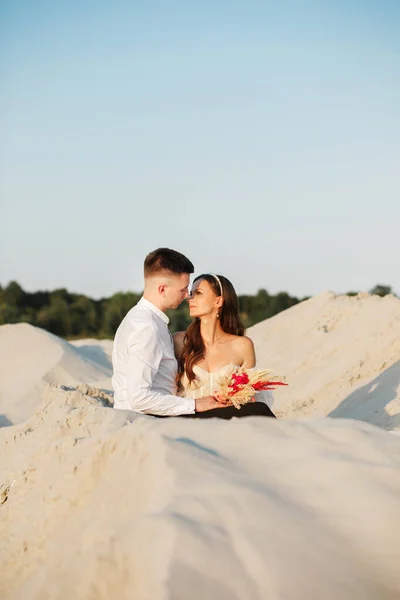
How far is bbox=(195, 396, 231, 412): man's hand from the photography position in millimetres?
4496

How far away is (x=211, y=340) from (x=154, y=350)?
2.81ft

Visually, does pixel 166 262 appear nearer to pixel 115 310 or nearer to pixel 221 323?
pixel 221 323

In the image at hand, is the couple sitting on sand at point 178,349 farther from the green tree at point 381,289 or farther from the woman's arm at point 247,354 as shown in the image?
the green tree at point 381,289

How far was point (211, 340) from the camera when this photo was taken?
534 cm

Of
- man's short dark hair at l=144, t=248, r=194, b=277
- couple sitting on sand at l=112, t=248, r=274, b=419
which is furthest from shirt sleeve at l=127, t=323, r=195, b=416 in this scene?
man's short dark hair at l=144, t=248, r=194, b=277

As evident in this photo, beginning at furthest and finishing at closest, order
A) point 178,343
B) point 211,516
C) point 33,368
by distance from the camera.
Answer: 1. point 33,368
2. point 178,343
3. point 211,516

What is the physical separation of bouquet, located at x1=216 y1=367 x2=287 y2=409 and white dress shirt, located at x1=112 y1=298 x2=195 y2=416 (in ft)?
0.69

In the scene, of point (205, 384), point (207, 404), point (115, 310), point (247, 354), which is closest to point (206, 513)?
point (207, 404)

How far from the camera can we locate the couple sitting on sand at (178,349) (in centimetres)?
449

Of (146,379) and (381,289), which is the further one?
(381,289)

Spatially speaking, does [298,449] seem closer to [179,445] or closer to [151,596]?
[179,445]

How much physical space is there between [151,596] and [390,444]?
136 cm

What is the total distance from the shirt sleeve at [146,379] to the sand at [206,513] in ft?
0.96


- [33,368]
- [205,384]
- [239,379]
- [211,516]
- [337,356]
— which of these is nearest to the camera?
[211,516]
